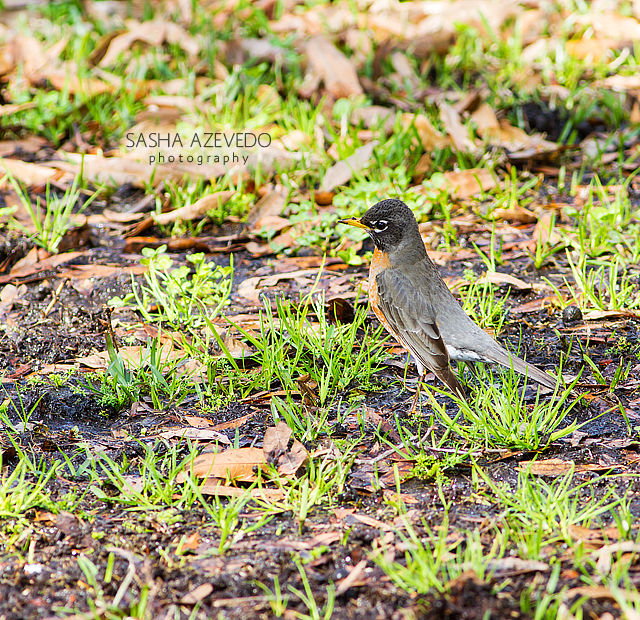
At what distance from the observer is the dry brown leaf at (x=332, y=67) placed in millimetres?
7605

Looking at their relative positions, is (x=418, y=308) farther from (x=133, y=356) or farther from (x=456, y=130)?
(x=456, y=130)

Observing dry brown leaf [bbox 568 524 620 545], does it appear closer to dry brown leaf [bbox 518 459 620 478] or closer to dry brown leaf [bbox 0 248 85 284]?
dry brown leaf [bbox 518 459 620 478]

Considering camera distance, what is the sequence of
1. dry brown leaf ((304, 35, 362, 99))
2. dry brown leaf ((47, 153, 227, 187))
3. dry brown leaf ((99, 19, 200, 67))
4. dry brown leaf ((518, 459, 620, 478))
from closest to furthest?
dry brown leaf ((518, 459, 620, 478))
dry brown leaf ((47, 153, 227, 187))
dry brown leaf ((304, 35, 362, 99))
dry brown leaf ((99, 19, 200, 67))

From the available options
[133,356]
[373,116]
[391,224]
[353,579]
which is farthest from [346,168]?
[353,579]

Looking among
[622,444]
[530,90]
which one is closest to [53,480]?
[622,444]

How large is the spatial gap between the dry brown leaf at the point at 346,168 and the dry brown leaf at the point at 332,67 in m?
1.38

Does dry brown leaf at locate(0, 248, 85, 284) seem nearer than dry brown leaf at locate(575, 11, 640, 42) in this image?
Yes

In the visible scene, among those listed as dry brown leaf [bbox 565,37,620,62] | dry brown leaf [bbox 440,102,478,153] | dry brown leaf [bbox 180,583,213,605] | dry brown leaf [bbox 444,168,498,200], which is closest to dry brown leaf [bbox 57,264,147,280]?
dry brown leaf [bbox 444,168,498,200]

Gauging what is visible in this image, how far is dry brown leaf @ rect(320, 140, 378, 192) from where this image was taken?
6250mm

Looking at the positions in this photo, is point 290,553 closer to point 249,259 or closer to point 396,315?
point 396,315

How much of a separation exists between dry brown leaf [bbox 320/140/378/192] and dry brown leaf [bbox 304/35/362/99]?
4.54 feet

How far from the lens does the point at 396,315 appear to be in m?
4.42

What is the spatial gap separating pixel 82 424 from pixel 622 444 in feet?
8.53

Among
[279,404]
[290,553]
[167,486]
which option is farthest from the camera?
[279,404]
